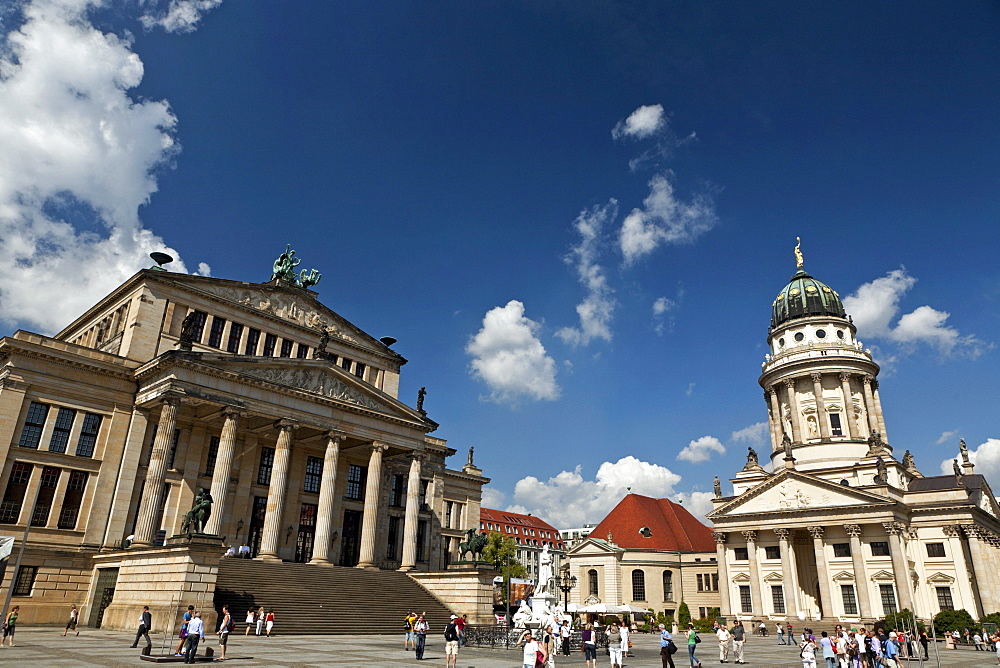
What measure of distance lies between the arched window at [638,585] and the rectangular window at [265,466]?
48165mm

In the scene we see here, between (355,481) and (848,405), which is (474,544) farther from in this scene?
(848,405)

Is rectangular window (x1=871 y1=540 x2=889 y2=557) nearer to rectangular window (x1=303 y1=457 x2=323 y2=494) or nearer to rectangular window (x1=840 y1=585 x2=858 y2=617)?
rectangular window (x1=840 y1=585 x2=858 y2=617)

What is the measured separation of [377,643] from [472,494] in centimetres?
3509

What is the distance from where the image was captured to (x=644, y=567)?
75.9 meters

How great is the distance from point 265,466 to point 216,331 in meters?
10.1

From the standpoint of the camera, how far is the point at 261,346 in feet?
155

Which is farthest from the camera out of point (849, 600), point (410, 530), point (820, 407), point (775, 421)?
point (775, 421)

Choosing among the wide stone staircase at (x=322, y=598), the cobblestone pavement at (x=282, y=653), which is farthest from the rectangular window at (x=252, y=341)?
the cobblestone pavement at (x=282, y=653)

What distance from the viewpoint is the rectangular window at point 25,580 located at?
3341cm

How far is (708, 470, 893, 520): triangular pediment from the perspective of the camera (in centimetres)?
6083

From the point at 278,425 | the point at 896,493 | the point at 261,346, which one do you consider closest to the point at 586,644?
the point at 278,425

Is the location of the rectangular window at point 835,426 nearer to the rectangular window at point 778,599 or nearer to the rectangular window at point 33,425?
the rectangular window at point 778,599

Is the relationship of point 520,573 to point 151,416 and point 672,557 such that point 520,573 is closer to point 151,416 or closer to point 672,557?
point 672,557

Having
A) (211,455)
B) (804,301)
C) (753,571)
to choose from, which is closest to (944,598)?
(753,571)
